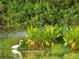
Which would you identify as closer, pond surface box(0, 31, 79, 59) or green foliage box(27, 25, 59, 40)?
pond surface box(0, 31, 79, 59)

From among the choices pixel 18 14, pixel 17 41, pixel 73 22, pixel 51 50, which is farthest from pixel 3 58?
pixel 18 14

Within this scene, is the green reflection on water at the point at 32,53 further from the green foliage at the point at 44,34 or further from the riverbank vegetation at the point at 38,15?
the riverbank vegetation at the point at 38,15

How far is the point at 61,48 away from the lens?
3466 cm

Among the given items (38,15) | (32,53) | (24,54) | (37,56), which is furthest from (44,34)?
(38,15)

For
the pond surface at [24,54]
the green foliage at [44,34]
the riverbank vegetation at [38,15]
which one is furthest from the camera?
the riverbank vegetation at [38,15]

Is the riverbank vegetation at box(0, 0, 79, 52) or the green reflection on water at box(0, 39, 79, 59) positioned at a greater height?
the riverbank vegetation at box(0, 0, 79, 52)

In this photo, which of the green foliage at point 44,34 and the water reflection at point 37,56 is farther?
the green foliage at point 44,34

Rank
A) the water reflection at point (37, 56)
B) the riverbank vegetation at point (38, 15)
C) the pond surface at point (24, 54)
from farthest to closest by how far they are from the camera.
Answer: the riverbank vegetation at point (38, 15), the pond surface at point (24, 54), the water reflection at point (37, 56)

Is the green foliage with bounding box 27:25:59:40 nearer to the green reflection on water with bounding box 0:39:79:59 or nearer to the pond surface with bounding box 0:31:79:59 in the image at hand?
the green reflection on water with bounding box 0:39:79:59

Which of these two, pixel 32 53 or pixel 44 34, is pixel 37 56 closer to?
pixel 32 53

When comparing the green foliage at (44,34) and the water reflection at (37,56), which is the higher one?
the green foliage at (44,34)

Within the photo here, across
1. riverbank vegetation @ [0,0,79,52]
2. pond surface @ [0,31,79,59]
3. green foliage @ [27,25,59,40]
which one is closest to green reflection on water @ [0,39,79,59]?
pond surface @ [0,31,79,59]

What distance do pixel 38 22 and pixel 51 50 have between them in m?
9.32

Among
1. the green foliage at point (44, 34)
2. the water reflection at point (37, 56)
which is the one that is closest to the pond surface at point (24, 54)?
the water reflection at point (37, 56)
